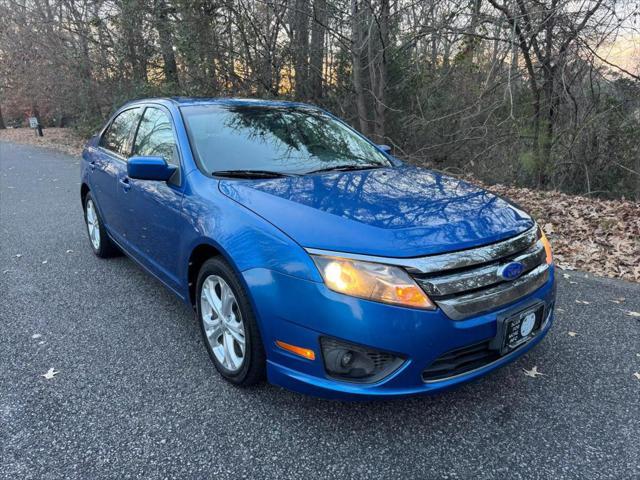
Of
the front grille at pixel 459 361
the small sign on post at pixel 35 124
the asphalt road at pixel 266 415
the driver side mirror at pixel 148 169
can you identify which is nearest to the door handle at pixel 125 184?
the driver side mirror at pixel 148 169

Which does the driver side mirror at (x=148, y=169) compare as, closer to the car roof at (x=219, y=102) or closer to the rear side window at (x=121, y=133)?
the car roof at (x=219, y=102)

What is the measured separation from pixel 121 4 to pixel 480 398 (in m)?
15.2

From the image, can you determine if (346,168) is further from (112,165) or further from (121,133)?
(121,133)

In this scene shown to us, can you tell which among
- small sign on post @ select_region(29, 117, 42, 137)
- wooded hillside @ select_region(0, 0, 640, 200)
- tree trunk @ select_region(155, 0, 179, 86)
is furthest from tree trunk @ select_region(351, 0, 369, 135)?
small sign on post @ select_region(29, 117, 42, 137)

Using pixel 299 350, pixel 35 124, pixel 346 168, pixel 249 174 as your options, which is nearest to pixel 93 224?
pixel 249 174

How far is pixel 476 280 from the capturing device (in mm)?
2047

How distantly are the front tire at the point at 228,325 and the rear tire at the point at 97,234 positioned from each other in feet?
7.10

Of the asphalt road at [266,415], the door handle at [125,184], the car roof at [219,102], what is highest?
the car roof at [219,102]

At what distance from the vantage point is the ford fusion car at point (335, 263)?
1.95 metres

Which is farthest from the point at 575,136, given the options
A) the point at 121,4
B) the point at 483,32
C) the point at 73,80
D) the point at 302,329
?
the point at 73,80

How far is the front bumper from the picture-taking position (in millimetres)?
1909

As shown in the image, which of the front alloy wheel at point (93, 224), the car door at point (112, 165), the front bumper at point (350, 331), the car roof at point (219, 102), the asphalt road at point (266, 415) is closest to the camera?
the front bumper at point (350, 331)

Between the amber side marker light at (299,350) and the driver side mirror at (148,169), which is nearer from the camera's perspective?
the amber side marker light at (299,350)

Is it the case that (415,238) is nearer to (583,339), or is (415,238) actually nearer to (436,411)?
(436,411)
